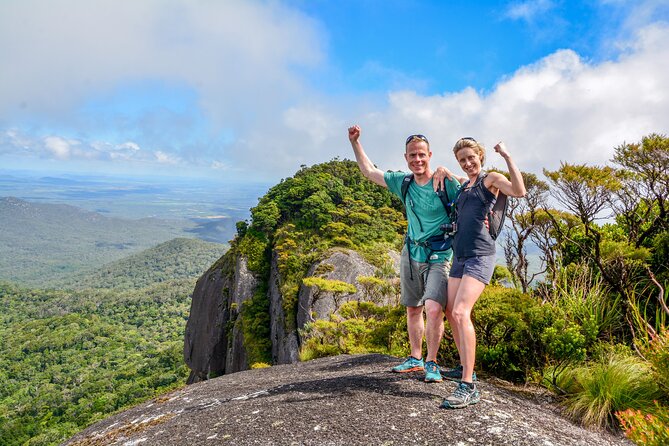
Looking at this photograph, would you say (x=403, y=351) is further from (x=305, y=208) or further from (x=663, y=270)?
(x=305, y=208)

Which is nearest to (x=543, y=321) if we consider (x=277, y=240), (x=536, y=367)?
(x=536, y=367)

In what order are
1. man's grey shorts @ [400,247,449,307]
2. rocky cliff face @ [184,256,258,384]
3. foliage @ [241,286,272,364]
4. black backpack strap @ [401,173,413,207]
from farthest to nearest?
rocky cliff face @ [184,256,258,384], foliage @ [241,286,272,364], black backpack strap @ [401,173,413,207], man's grey shorts @ [400,247,449,307]

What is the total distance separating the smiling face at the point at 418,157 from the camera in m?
4.25

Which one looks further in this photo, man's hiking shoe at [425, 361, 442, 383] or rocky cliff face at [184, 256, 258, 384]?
rocky cliff face at [184, 256, 258, 384]

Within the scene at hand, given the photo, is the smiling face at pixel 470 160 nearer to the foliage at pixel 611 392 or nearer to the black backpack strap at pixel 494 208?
the black backpack strap at pixel 494 208

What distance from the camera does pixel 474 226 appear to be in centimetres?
382

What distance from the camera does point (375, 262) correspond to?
70.5 ft

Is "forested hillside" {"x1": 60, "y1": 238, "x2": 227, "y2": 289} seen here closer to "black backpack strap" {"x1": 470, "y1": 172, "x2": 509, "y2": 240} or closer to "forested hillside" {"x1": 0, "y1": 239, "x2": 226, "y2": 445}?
"forested hillside" {"x1": 0, "y1": 239, "x2": 226, "y2": 445}

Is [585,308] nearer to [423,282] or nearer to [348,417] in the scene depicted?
[423,282]

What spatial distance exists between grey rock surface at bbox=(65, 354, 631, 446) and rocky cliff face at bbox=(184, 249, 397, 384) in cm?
1238

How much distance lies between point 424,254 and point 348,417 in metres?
1.83

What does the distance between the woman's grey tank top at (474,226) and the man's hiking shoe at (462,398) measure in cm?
128

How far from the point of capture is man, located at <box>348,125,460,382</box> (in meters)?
4.17

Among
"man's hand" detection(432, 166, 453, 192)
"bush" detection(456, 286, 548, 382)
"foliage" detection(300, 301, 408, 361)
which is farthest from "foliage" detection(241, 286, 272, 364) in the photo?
"man's hand" detection(432, 166, 453, 192)
